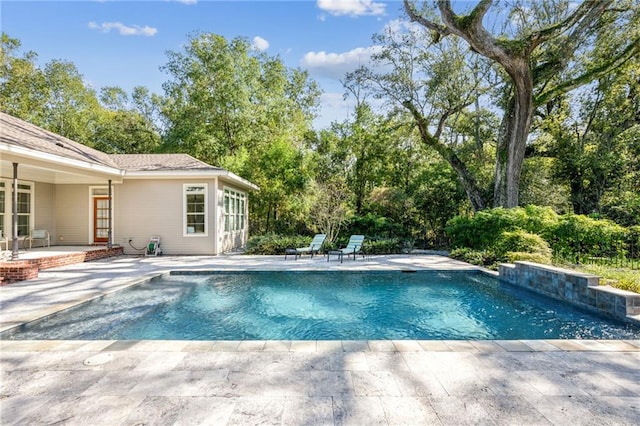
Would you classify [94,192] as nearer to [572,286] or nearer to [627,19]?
[572,286]

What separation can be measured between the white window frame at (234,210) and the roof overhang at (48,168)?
11.6 ft

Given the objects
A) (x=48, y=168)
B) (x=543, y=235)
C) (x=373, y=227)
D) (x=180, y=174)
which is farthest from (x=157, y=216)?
(x=543, y=235)

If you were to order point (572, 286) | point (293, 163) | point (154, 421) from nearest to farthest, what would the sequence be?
point (154, 421) → point (572, 286) → point (293, 163)

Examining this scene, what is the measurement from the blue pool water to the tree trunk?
6.60 meters

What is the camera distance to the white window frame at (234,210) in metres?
12.5

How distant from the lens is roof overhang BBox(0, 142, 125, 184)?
23.5 ft

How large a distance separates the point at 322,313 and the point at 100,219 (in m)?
10.5

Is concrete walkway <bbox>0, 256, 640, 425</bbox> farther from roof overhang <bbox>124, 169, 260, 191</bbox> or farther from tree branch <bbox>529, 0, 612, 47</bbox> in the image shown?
tree branch <bbox>529, 0, 612, 47</bbox>

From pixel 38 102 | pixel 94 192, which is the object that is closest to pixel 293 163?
pixel 94 192

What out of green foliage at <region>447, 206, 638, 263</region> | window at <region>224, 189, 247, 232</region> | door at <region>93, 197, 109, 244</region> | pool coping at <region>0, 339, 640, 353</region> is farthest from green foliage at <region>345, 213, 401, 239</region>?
pool coping at <region>0, 339, 640, 353</region>

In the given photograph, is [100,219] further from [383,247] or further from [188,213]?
[383,247]

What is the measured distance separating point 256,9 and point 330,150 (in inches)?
287

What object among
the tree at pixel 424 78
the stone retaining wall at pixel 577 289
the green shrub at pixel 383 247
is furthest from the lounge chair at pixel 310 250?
the tree at pixel 424 78

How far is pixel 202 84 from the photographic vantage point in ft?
63.1
